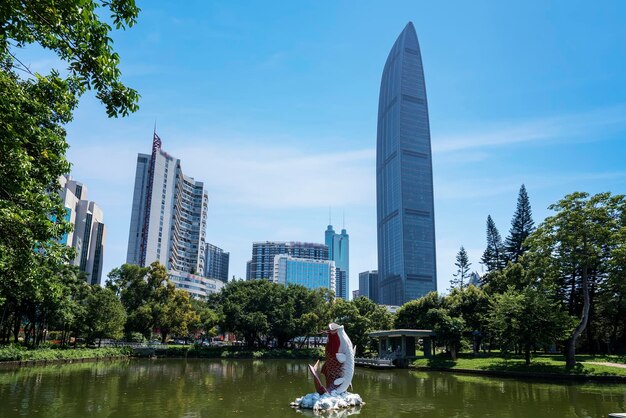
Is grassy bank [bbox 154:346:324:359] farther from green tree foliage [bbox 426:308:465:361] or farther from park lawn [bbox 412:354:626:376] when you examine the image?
green tree foliage [bbox 426:308:465:361]

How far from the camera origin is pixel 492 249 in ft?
180

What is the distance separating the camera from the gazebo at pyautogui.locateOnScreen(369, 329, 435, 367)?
3556 cm

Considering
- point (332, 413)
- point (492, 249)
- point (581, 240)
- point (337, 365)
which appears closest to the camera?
point (332, 413)

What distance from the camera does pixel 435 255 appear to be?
4786 inches

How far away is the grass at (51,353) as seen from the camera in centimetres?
2709

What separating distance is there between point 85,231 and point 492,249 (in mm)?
62197

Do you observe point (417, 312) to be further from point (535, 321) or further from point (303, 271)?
point (303, 271)

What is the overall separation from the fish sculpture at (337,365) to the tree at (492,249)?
42398 mm

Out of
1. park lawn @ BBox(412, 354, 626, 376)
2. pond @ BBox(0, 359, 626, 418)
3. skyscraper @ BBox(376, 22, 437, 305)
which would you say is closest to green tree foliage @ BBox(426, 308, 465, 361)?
park lawn @ BBox(412, 354, 626, 376)

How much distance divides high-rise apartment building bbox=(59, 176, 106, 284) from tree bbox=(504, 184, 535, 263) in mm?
57042

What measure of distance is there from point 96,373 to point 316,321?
2498cm

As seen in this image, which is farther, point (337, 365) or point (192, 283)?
point (192, 283)

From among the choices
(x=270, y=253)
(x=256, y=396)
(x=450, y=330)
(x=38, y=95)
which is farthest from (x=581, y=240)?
(x=270, y=253)

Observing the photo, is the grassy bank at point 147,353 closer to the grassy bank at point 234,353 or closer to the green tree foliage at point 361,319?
the grassy bank at point 234,353
